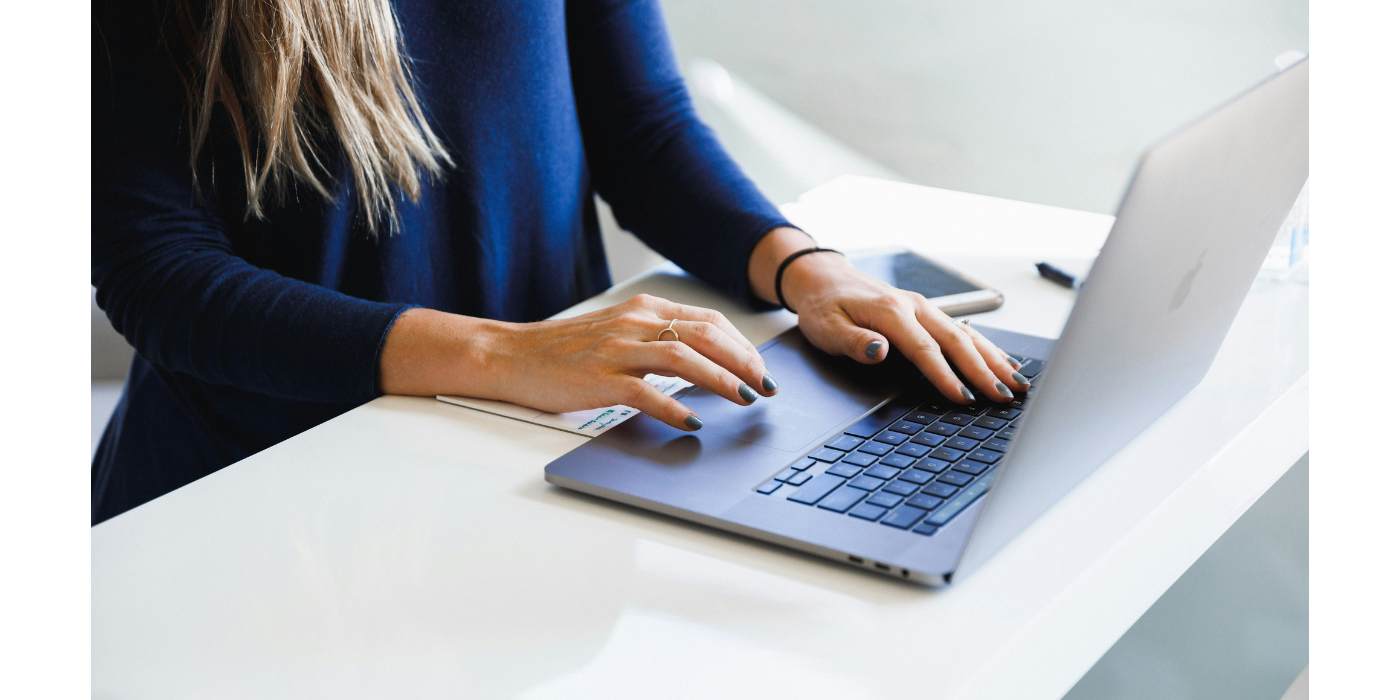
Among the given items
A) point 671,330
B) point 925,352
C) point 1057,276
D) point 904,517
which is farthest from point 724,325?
point 1057,276

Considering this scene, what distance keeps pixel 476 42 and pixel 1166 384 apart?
680 millimetres

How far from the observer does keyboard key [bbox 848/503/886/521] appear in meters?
0.54

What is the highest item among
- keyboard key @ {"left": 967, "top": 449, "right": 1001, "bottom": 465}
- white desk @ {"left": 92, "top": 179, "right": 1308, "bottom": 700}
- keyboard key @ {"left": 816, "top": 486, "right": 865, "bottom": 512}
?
keyboard key @ {"left": 967, "top": 449, "right": 1001, "bottom": 465}

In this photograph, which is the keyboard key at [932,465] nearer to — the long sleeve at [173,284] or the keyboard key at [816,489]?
the keyboard key at [816,489]

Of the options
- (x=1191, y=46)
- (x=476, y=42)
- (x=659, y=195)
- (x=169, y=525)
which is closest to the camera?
(x=169, y=525)

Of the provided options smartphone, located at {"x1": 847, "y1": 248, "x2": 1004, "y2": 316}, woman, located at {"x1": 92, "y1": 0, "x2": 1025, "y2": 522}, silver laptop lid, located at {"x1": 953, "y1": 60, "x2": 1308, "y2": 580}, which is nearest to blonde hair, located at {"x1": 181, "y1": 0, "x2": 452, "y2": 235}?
woman, located at {"x1": 92, "y1": 0, "x2": 1025, "y2": 522}

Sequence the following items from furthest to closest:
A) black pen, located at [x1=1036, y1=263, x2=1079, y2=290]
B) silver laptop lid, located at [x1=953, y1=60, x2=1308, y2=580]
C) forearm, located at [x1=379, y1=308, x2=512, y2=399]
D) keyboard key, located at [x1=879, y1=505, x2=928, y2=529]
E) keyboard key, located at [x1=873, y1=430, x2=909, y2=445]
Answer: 1. black pen, located at [x1=1036, y1=263, x2=1079, y2=290]
2. forearm, located at [x1=379, y1=308, x2=512, y2=399]
3. keyboard key, located at [x1=873, y1=430, x2=909, y2=445]
4. keyboard key, located at [x1=879, y1=505, x2=928, y2=529]
5. silver laptop lid, located at [x1=953, y1=60, x2=1308, y2=580]

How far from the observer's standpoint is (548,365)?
0.72 metres

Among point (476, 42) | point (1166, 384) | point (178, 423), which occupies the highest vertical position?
point (476, 42)

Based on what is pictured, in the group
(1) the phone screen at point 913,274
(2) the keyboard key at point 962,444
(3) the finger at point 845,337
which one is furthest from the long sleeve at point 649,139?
(2) the keyboard key at point 962,444

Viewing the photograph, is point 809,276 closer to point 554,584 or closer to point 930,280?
point 930,280

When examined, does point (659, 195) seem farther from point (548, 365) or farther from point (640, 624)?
point (640, 624)

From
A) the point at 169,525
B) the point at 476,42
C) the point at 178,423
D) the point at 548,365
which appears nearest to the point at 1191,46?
the point at 476,42

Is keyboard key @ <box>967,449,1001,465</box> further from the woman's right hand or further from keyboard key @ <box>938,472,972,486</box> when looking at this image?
the woman's right hand
